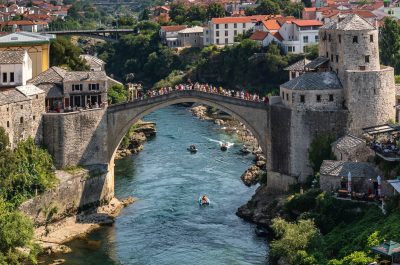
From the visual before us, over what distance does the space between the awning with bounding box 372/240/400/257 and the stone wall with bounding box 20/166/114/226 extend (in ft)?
86.0

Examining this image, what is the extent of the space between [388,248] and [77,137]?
30617 mm

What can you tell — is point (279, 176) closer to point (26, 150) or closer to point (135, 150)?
point (26, 150)

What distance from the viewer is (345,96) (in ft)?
214

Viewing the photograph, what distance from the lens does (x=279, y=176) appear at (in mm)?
67812

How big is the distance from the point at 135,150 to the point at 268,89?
94.6 ft

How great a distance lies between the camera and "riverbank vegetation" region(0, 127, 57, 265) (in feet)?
180

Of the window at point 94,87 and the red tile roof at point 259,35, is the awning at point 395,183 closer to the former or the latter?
the window at point 94,87

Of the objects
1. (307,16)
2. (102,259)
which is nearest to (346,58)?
(102,259)

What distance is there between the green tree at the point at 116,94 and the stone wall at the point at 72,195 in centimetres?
1528

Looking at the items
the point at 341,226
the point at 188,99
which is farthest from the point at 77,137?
the point at 341,226

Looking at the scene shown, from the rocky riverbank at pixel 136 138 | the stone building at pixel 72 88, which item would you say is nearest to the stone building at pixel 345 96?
the stone building at pixel 72 88

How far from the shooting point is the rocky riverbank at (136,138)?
3492 inches

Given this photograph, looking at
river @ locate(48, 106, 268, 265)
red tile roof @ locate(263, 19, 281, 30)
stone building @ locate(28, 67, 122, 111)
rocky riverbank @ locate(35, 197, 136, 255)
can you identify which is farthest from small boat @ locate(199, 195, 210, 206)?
red tile roof @ locate(263, 19, 281, 30)

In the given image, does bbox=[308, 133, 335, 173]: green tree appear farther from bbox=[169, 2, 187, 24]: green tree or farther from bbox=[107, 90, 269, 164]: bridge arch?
bbox=[169, 2, 187, 24]: green tree
